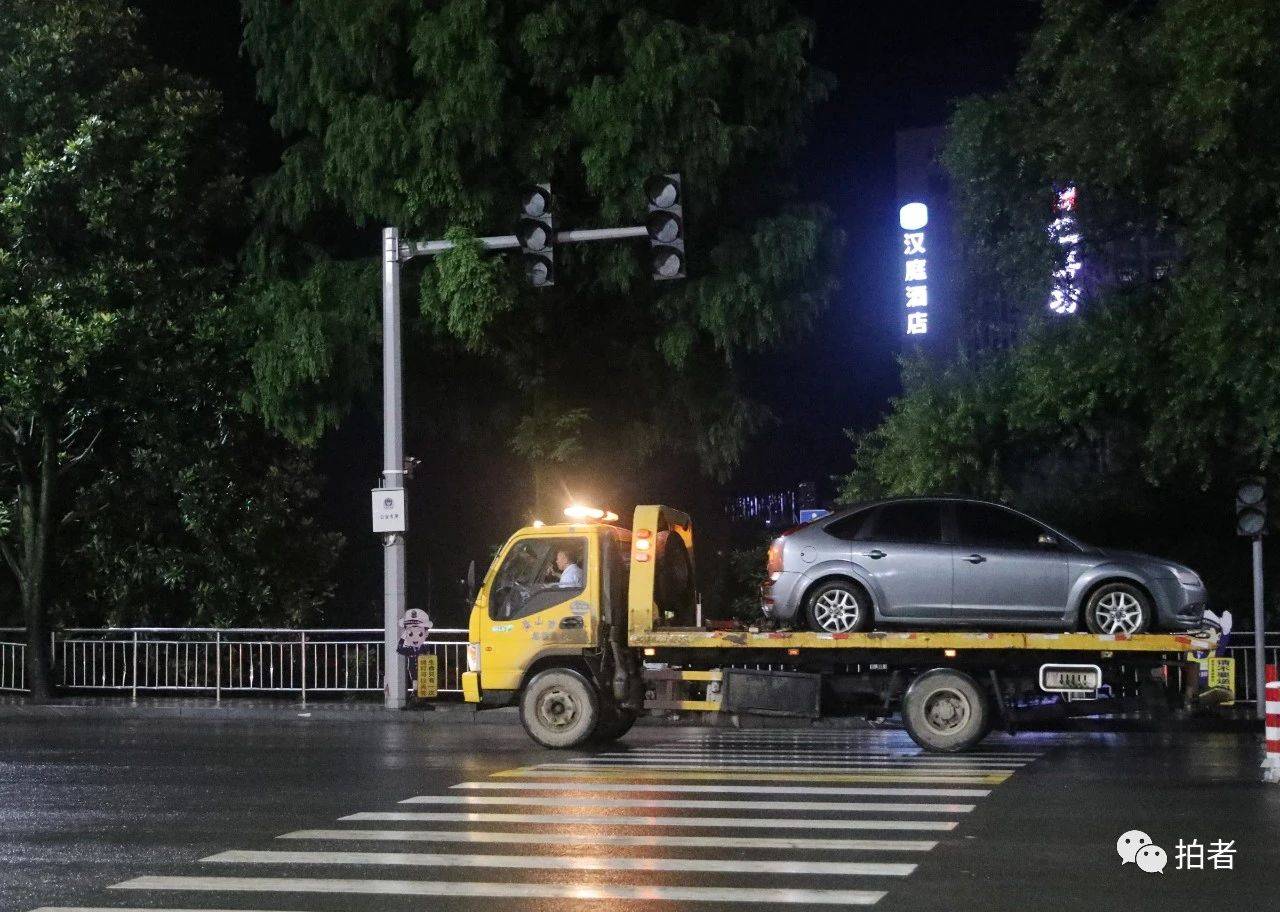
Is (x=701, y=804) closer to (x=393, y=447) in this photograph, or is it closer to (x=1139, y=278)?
(x=393, y=447)

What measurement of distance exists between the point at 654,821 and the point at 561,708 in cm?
566

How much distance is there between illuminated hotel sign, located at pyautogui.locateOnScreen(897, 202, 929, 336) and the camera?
57078mm

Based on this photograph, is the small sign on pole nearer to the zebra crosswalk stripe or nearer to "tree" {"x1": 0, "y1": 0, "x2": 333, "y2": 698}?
"tree" {"x1": 0, "y1": 0, "x2": 333, "y2": 698}

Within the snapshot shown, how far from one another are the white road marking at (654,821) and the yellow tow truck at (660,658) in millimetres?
4565

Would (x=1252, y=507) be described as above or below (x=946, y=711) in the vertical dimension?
above

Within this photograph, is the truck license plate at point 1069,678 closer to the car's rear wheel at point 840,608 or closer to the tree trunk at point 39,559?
the car's rear wheel at point 840,608

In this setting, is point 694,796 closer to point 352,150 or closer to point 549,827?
point 549,827

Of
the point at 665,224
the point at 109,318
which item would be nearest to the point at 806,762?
the point at 665,224

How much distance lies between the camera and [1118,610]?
1569 cm

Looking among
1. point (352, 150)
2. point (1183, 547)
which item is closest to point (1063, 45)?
point (1183, 547)

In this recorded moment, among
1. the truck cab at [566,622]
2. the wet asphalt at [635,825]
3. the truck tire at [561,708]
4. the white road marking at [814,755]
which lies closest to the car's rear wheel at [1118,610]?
the wet asphalt at [635,825]

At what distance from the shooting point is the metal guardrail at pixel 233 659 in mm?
24266

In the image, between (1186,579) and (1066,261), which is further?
(1066,261)

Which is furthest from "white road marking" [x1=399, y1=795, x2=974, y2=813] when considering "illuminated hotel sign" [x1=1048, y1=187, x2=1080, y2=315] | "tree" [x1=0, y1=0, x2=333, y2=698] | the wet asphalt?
"tree" [x1=0, y1=0, x2=333, y2=698]
